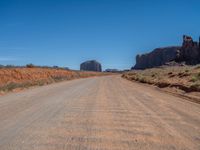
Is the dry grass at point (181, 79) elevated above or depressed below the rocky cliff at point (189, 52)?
below

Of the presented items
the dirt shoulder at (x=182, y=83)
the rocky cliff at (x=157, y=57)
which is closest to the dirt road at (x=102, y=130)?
the dirt shoulder at (x=182, y=83)

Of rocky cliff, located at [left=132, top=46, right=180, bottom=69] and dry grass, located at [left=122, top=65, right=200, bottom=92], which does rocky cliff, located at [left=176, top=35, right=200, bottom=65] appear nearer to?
rocky cliff, located at [left=132, top=46, right=180, bottom=69]

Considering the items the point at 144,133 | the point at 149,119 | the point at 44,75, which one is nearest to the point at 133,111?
the point at 149,119

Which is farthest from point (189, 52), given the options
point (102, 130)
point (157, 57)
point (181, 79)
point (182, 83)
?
point (102, 130)

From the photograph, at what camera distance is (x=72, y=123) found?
333 inches

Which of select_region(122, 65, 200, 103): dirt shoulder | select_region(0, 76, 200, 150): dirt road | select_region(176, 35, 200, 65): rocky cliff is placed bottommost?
select_region(0, 76, 200, 150): dirt road

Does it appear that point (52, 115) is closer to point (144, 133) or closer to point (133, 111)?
point (133, 111)

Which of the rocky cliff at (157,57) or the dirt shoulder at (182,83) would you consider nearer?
the dirt shoulder at (182,83)

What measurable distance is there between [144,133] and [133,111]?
3.57 meters

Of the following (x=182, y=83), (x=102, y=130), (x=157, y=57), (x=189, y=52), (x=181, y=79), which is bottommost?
(x=102, y=130)

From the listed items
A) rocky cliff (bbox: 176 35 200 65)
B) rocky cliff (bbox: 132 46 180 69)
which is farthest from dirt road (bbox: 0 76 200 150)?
rocky cliff (bbox: 132 46 180 69)

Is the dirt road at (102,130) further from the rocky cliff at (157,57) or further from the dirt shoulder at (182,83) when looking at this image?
the rocky cliff at (157,57)

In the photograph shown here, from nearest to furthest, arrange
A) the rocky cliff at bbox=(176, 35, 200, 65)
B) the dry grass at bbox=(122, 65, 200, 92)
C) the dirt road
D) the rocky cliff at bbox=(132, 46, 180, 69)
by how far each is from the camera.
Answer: the dirt road, the dry grass at bbox=(122, 65, 200, 92), the rocky cliff at bbox=(176, 35, 200, 65), the rocky cliff at bbox=(132, 46, 180, 69)

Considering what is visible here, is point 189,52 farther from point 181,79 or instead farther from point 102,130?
point 102,130
